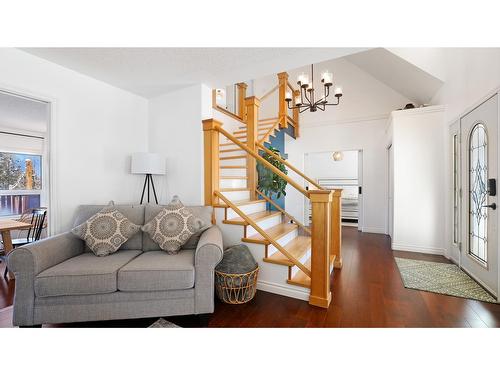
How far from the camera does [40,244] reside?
5.36 feet

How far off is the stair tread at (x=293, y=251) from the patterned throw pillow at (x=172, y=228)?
0.79 m

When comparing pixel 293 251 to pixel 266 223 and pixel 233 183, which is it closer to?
pixel 266 223

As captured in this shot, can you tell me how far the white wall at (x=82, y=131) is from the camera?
7.02 ft

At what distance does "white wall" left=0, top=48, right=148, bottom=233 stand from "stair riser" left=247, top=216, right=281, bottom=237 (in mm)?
1757

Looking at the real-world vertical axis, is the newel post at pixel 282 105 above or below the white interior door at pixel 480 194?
above

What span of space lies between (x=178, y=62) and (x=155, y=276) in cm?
201

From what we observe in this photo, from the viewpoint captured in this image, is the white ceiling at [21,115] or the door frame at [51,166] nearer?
the door frame at [51,166]

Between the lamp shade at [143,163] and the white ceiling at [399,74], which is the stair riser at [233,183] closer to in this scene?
the lamp shade at [143,163]

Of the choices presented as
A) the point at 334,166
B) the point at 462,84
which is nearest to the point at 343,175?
the point at 334,166

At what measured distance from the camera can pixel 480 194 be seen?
2.39 meters

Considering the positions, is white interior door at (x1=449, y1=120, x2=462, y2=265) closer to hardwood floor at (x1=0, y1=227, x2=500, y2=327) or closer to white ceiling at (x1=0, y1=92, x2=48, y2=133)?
hardwood floor at (x1=0, y1=227, x2=500, y2=327)

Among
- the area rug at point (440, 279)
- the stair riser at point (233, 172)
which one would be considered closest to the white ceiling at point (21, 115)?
the stair riser at point (233, 172)

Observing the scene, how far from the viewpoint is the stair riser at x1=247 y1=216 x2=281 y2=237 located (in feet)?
7.74
